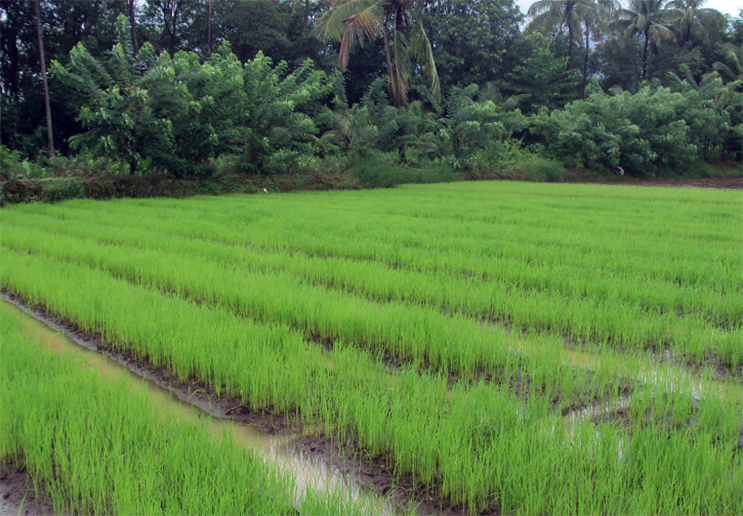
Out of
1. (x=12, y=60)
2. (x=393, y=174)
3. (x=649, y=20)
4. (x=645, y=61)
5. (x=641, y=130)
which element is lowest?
(x=393, y=174)

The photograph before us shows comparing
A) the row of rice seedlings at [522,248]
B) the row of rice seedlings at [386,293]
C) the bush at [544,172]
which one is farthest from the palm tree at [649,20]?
the row of rice seedlings at [386,293]

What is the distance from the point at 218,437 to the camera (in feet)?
5.65

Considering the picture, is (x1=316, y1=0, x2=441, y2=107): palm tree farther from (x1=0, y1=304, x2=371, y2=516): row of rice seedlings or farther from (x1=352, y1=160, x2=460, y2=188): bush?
(x1=0, y1=304, x2=371, y2=516): row of rice seedlings

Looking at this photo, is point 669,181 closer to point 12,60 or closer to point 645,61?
point 645,61

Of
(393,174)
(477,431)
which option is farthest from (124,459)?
(393,174)

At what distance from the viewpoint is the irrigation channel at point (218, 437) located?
1.45 m

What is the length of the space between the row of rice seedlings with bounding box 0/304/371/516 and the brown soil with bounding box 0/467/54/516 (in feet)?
0.09

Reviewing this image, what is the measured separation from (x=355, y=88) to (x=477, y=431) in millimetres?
22990

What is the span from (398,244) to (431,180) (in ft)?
37.1

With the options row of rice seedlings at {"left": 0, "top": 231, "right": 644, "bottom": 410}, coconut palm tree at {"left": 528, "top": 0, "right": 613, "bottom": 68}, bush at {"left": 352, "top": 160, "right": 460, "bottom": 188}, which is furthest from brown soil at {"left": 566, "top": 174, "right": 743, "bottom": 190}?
row of rice seedlings at {"left": 0, "top": 231, "right": 644, "bottom": 410}

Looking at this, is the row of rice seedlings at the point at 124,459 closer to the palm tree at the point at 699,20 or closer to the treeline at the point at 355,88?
the treeline at the point at 355,88

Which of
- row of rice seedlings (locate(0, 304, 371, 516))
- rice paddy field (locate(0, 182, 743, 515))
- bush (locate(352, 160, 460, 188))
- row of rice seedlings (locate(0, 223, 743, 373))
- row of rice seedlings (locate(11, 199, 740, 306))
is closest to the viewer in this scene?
row of rice seedlings (locate(0, 304, 371, 516))

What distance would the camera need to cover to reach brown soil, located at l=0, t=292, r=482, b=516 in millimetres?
1483

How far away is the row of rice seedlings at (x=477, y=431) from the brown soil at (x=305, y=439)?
4 cm
